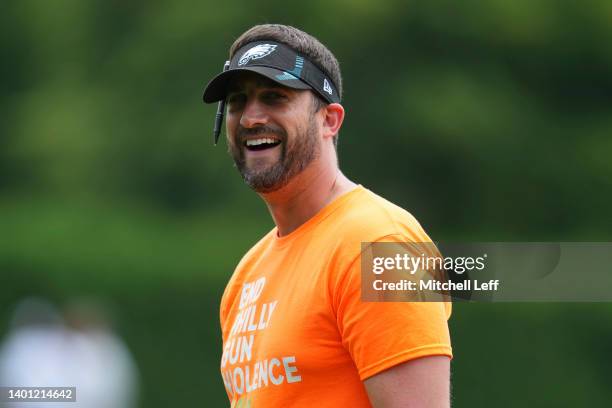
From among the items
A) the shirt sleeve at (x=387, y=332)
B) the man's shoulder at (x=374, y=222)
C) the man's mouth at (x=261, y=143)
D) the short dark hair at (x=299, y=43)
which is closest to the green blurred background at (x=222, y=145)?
the short dark hair at (x=299, y=43)

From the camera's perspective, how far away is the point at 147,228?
1121cm

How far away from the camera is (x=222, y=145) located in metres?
12.6

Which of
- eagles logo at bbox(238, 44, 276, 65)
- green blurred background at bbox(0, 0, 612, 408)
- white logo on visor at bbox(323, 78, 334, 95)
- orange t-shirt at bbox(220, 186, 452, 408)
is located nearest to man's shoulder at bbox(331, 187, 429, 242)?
orange t-shirt at bbox(220, 186, 452, 408)

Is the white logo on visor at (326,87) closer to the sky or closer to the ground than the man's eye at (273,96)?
closer to the sky

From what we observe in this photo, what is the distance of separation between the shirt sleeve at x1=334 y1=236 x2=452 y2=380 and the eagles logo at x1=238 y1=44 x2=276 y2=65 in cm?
72

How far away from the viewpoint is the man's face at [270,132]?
301 centimetres

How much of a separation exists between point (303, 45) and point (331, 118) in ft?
0.65

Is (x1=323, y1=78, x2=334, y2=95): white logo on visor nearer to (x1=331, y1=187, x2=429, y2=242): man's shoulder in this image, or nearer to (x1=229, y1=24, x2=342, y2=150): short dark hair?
(x1=229, y1=24, x2=342, y2=150): short dark hair

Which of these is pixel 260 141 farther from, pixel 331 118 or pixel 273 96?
pixel 331 118

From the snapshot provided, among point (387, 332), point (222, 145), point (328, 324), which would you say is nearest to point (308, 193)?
point (328, 324)

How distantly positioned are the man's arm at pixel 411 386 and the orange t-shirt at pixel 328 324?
2 cm

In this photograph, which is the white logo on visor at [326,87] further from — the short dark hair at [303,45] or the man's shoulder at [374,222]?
the man's shoulder at [374,222]

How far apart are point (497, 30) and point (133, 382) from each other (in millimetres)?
7919

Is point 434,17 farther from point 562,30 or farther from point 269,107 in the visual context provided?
point 269,107
